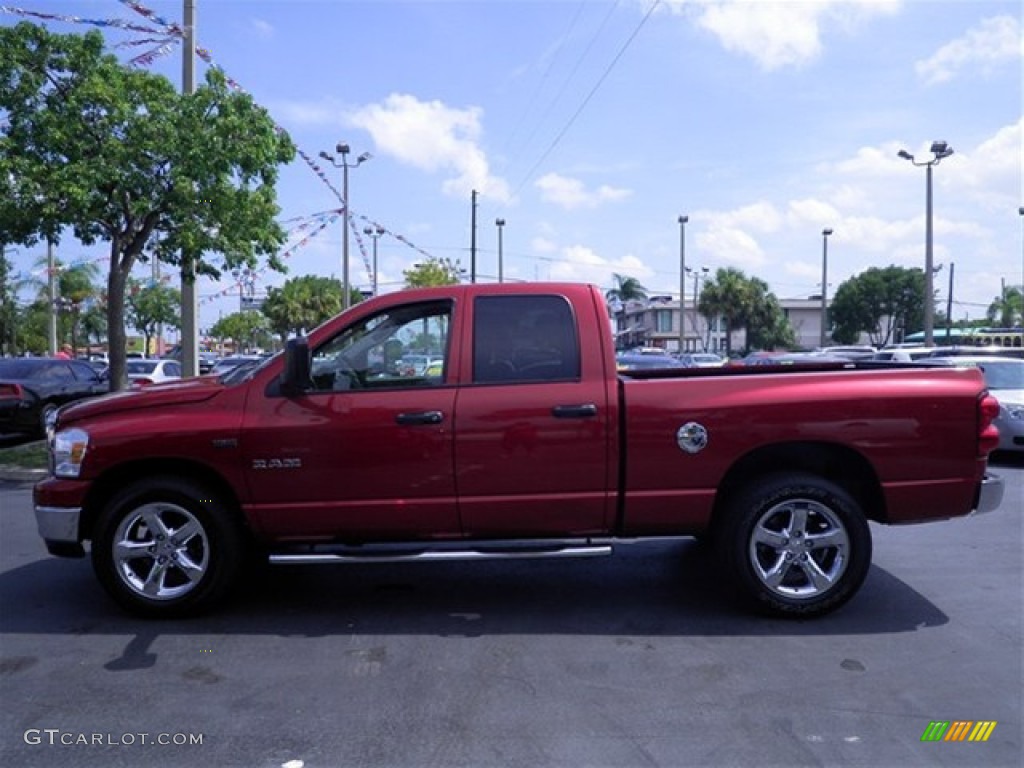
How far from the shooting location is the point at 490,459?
16.5 ft

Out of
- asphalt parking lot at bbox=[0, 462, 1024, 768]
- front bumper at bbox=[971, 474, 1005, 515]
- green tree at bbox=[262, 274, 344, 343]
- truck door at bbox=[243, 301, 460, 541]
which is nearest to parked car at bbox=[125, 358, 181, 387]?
asphalt parking lot at bbox=[0, 462, 1024, 768]

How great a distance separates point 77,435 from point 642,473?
3.31 metres

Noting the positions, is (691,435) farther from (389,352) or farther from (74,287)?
(74,287)

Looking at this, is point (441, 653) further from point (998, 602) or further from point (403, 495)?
point (998, 602)

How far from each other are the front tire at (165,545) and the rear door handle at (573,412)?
2.02 meters

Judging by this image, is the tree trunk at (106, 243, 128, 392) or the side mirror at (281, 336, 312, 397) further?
the tree trunk at (106, 243, 128, 392)

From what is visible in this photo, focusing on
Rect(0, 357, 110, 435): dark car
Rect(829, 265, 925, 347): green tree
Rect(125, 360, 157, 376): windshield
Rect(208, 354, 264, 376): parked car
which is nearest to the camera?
Rect(208, 354, 264, 376): parked car

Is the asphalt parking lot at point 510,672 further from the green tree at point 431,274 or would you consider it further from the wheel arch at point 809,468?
the green tree at point 431,274

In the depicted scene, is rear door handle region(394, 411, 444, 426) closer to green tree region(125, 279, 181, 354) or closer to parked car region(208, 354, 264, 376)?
parked car region(208, 354, 264, 376)

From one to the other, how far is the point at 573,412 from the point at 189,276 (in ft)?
32.0

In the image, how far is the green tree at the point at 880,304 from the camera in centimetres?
6575

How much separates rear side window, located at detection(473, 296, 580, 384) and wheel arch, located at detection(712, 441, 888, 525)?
46.7 inches

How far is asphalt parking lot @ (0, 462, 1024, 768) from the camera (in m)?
3.65

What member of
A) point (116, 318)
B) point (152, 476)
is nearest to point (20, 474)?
point (116, 318)
